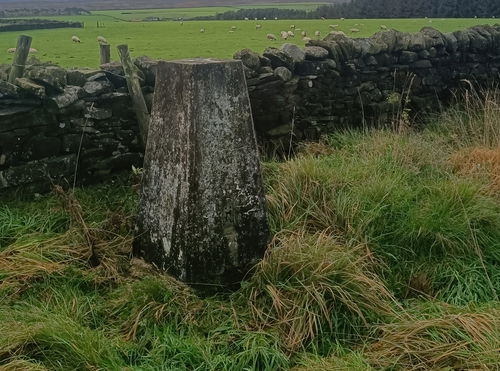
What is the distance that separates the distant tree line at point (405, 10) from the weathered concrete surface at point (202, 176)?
19.1 m

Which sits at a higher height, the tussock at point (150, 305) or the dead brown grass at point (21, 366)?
the dead brown grass at point (21, 366)

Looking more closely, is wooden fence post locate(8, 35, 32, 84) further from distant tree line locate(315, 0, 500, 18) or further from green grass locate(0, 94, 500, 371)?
distant tree line locate(315, 0, 500, 18)

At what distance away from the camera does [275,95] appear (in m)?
6.93

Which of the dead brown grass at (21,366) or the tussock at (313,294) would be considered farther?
the tussock at (313,294)

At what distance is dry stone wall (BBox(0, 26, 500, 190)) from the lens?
17.4 ft

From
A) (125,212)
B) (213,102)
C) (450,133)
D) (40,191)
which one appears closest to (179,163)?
(213,102)

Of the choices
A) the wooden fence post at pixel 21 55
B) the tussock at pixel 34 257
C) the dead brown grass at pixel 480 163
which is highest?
the wooden fence post at pixel 21 55

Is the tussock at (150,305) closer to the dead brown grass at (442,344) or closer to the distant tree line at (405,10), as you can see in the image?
the dead brown grass at (442,344)

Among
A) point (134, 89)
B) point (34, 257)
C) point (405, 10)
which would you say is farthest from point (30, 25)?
point (405, 10)

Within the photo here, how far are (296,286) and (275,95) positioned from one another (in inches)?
134

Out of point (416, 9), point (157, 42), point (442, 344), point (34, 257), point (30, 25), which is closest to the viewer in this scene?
point (442, 344)

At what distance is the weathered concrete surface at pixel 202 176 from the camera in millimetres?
4133

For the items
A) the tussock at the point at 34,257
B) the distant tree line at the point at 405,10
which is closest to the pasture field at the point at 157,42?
the tussock at the point at 34,257

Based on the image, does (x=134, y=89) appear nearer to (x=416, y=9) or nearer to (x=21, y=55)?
(x=21, y=55)
